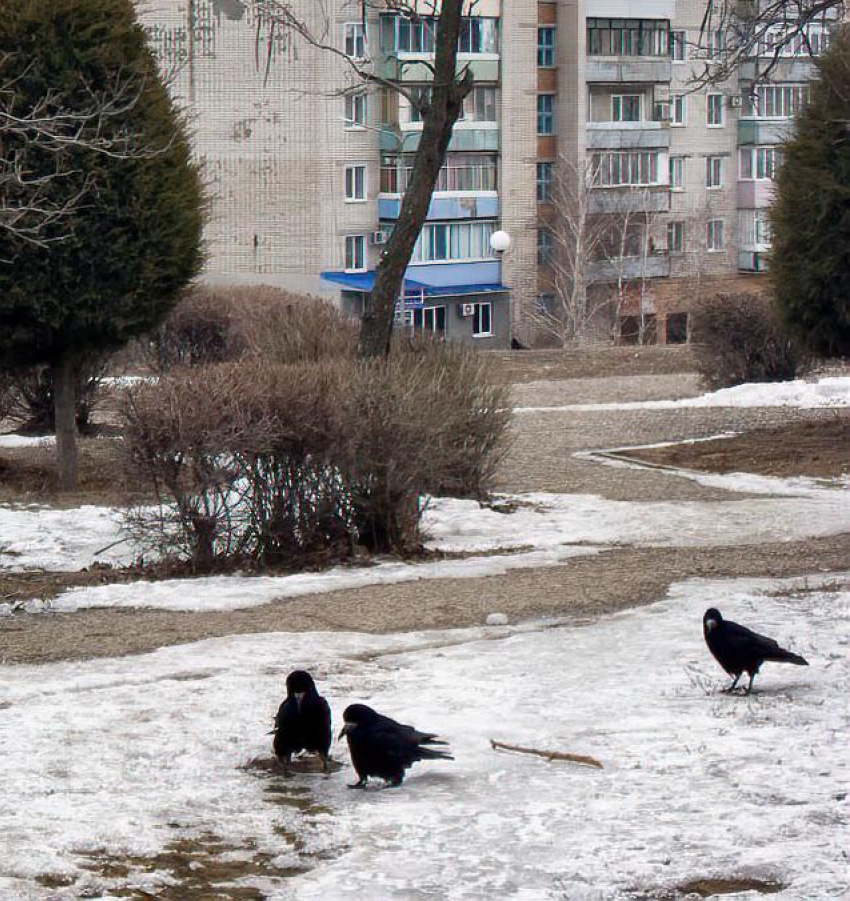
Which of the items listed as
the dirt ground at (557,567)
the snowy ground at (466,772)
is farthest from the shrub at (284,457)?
the snowy ground at (466,772)

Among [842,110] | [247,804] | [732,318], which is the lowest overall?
[247,804]

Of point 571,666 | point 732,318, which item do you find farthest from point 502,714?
point 732,318

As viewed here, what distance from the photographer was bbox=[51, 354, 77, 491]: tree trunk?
1590cm

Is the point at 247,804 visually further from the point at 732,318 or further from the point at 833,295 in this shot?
the point at 732,318

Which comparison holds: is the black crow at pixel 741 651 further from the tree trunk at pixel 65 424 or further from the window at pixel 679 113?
the window at pixel 679 113

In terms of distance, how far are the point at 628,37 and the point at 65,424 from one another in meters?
43.1

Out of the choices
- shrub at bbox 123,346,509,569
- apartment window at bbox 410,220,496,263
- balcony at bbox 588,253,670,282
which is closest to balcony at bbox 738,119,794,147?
balcony at bbox 588,253,670,282

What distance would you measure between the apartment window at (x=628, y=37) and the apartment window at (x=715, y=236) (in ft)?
22.6

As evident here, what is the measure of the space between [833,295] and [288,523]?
828 cm

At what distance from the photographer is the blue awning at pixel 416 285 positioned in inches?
2005

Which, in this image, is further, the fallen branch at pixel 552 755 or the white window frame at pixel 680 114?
the white window frame at pixel 680 114

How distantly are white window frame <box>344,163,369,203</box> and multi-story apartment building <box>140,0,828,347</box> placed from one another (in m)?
0.05

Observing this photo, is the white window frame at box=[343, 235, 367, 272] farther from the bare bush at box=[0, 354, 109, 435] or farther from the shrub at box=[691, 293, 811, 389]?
the bare bush at box=[0, 354, 109, 435]

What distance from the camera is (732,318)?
23.9 metres
